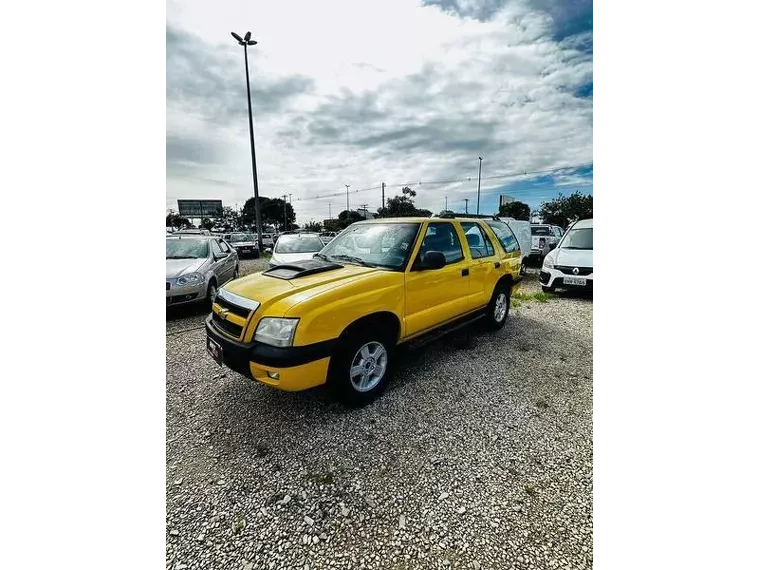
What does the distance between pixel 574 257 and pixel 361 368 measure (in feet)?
20.6

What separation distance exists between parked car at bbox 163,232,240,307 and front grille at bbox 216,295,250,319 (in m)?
2.22

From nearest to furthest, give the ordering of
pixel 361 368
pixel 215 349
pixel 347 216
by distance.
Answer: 1. pixel 215 349
2. pixel 361 368
3. pixel 347 216

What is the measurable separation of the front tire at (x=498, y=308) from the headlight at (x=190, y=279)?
4948mm

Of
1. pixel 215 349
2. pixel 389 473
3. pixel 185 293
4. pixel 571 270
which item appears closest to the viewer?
pixel 389 473

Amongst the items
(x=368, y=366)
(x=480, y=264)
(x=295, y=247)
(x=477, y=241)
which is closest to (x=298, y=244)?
(x=295, y=247)

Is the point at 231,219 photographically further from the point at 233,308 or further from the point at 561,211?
the point at 233,308

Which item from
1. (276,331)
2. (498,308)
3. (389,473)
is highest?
(276,331)

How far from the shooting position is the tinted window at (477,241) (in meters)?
4.16

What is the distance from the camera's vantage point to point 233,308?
8.95ft

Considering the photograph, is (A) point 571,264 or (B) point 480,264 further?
(A) point 571,264

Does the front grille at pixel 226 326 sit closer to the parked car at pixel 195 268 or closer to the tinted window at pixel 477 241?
the parked car at pixel 195 268
